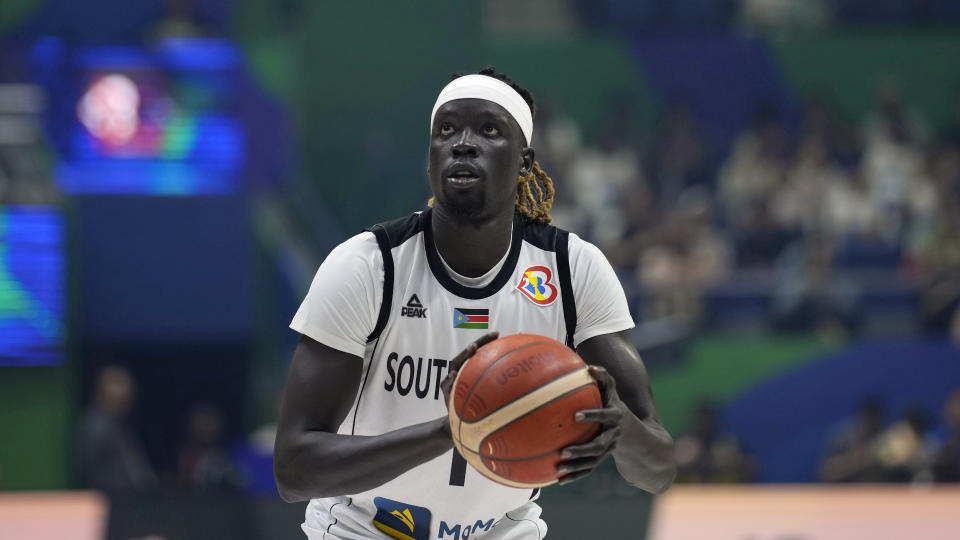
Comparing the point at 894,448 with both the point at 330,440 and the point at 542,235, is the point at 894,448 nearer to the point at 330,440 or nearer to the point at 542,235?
the point at 542,235

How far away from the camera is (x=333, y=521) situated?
315 centimetres

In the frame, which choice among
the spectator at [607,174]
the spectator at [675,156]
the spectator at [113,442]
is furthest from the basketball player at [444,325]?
the spectator at [675,156]

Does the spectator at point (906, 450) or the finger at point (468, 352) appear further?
the spectator at point (906, 450)

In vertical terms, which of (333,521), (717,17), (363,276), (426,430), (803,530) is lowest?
(803,530)

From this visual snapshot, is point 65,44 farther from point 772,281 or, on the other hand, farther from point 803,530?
point 803,530

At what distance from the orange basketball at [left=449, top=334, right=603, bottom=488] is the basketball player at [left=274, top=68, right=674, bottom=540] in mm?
293

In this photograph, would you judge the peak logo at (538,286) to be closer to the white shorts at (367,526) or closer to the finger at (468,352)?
the finger at (468,352)

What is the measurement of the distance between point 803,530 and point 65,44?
8009 millimetres

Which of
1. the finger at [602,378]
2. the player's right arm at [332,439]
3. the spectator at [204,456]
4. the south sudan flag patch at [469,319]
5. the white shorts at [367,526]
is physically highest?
the south sudan flag patch at [469,319]

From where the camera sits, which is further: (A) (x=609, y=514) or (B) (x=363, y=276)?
(A) (x=609, y=514)

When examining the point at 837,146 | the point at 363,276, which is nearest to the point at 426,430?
the point at 363,276

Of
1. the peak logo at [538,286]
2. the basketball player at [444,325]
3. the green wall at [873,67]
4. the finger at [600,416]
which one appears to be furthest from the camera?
the green wall at [873,67]

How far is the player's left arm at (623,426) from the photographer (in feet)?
8.11

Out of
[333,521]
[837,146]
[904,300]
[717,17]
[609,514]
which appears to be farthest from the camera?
[717,17]
